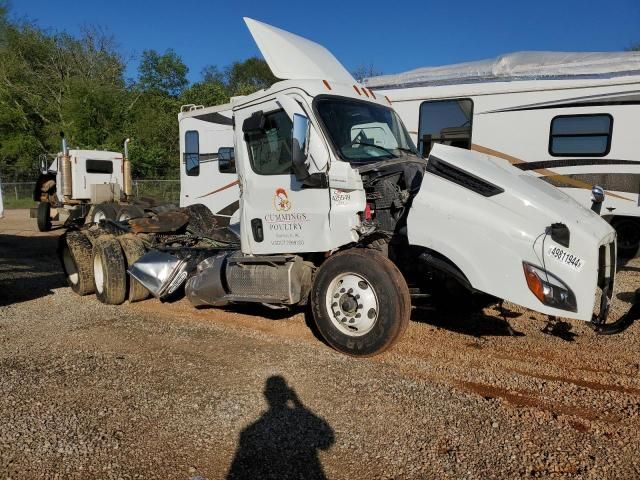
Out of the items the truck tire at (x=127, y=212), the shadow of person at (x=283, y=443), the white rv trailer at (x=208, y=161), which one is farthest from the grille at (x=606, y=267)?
the truck tire at (x=127, y=212)

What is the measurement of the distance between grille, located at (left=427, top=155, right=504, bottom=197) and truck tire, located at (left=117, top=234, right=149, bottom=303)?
4.38 m

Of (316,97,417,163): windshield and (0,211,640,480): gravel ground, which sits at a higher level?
(316,97,417,163): windshield

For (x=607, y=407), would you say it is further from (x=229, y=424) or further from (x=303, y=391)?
(x=229, y=424)

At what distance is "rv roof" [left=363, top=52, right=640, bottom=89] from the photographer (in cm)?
931

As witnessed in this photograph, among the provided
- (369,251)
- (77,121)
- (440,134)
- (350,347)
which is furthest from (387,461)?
(77,121)

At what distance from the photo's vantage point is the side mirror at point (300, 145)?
185 inches

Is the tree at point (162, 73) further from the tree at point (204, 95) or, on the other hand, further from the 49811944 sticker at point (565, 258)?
the 49811944 sticker at point (565, 258)

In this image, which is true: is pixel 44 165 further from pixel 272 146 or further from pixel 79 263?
pixel 272 146

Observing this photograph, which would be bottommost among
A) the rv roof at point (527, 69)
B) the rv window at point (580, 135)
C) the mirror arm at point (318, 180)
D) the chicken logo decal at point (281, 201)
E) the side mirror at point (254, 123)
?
the chicken logo decal at point (281, 201)

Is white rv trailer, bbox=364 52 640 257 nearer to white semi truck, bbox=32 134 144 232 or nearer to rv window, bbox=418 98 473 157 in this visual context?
rv window, bbox=418 98 473 157

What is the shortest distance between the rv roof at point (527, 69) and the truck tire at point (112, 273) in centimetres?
680

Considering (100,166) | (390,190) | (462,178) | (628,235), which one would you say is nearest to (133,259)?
(390,190)

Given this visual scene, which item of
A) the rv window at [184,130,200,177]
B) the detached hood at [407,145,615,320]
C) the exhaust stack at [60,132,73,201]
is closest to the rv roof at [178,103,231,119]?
the rv window at [184,130,200,177]

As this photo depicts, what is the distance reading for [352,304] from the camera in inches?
191
